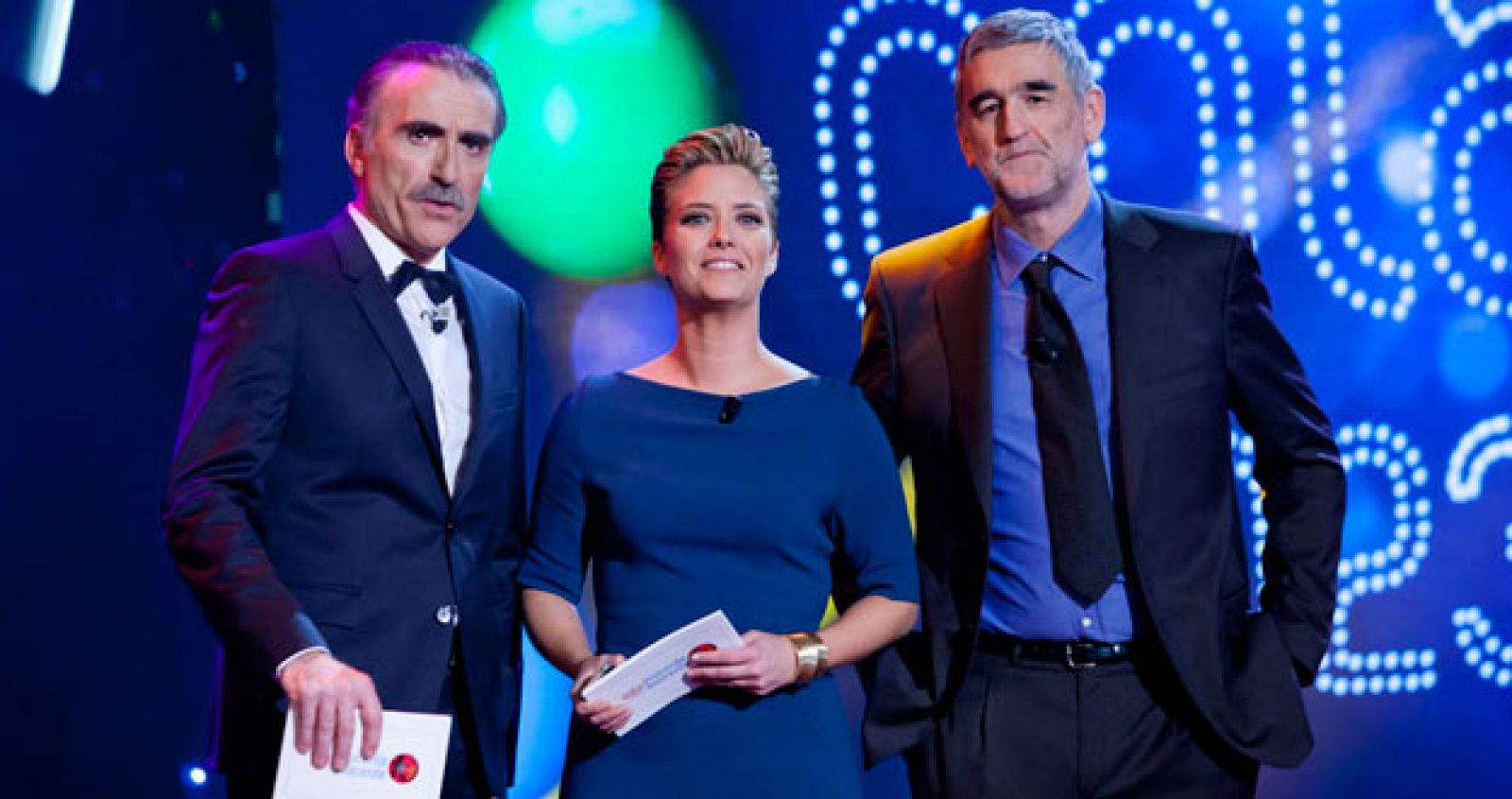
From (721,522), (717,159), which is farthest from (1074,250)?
(721,522)

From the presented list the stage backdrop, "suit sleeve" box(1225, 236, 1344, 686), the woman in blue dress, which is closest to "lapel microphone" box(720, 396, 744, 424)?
the woman in blue dress

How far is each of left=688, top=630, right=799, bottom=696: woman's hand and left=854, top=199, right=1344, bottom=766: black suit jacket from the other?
0.38 m

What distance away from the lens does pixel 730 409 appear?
249cm

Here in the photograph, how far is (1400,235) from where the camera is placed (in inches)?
156

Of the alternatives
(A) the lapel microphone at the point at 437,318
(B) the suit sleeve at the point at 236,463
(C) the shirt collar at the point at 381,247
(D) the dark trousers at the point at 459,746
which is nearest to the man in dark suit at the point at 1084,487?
(D) the dark trousers at the point at 459,746

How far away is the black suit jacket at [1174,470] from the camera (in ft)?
8.27

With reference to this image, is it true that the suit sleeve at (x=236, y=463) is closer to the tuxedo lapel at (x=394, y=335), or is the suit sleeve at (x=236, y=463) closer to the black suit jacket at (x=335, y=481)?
the black suit jacket at (x=335, y=481)

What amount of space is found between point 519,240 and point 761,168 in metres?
1.50

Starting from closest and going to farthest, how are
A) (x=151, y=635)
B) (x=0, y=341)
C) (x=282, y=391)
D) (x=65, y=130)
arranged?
(x=282, y=391)
(x=0, y=341)
(x=65, y=130)
(x=151, y=635)

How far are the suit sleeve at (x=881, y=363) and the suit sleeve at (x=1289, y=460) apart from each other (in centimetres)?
62

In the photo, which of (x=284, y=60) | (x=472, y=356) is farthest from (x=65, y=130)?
(x=472, y=356)

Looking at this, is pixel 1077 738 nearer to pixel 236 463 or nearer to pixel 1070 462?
pixel 1070 462

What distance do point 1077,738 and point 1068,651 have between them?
0.15m

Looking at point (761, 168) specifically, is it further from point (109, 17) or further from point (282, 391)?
point (109, 17)
